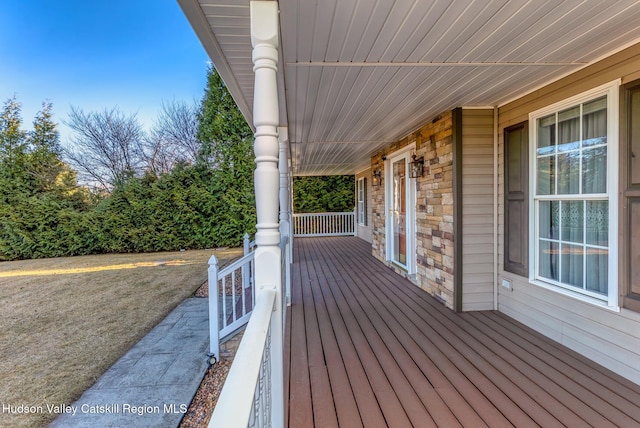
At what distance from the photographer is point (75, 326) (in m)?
4.61

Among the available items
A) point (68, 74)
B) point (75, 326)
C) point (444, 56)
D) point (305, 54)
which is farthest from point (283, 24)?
point (68, 74)

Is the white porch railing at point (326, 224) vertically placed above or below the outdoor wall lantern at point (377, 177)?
below

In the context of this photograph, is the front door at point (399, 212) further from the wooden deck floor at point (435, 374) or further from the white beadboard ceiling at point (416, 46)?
the white beadboard ceiling at point (416, 46)

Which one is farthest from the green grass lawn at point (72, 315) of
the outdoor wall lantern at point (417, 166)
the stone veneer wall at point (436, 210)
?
the outdoor wall lantern at point (417, 166)

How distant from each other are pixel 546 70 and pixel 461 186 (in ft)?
4.44

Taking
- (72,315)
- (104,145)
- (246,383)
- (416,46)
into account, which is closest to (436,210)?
(416,46)

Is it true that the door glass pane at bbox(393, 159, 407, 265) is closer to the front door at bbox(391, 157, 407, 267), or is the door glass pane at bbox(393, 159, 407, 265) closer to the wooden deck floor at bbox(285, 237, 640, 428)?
Result: the front door at bbox(391, 157, 407, 267)

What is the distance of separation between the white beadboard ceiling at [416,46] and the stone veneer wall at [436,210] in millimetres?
599

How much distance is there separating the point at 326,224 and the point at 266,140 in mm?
11195

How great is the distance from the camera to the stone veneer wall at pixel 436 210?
3.76 meters

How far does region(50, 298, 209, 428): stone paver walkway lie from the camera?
2631mm

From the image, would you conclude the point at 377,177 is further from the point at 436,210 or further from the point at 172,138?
the point at 172,138

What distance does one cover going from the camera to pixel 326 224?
41.4 feet

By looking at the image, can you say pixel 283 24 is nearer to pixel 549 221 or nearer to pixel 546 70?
pixel 546 70
